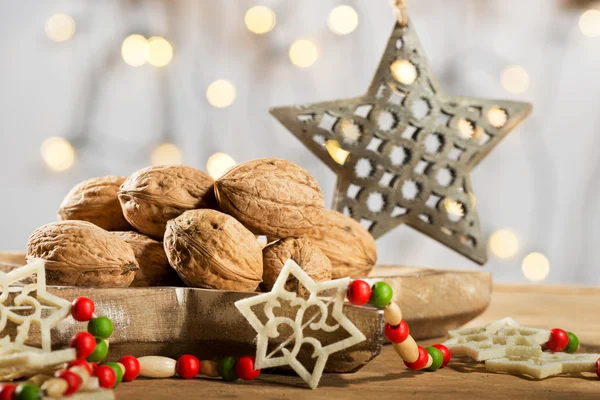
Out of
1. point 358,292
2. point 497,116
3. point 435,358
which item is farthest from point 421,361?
point 497,116

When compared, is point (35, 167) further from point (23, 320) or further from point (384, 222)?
point (23, 320)

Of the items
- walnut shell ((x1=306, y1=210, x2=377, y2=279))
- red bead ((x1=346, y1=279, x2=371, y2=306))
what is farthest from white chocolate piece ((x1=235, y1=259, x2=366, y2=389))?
walnut shell ((x1=306, y1=210, x2=377, y2=279))

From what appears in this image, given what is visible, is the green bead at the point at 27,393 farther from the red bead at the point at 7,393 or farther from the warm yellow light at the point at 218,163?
the warm yellow light at the point at 218,163

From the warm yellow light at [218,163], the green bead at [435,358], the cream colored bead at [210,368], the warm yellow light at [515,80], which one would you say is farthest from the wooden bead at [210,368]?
the warm yellow light at [515,80]

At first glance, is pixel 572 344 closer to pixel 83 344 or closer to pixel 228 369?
pixel 228 369

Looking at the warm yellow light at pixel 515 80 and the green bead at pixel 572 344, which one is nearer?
the green bead at pixel 572 344

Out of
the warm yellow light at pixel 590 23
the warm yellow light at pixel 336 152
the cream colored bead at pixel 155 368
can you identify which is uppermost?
the warm yellow light at pixel 590 23
